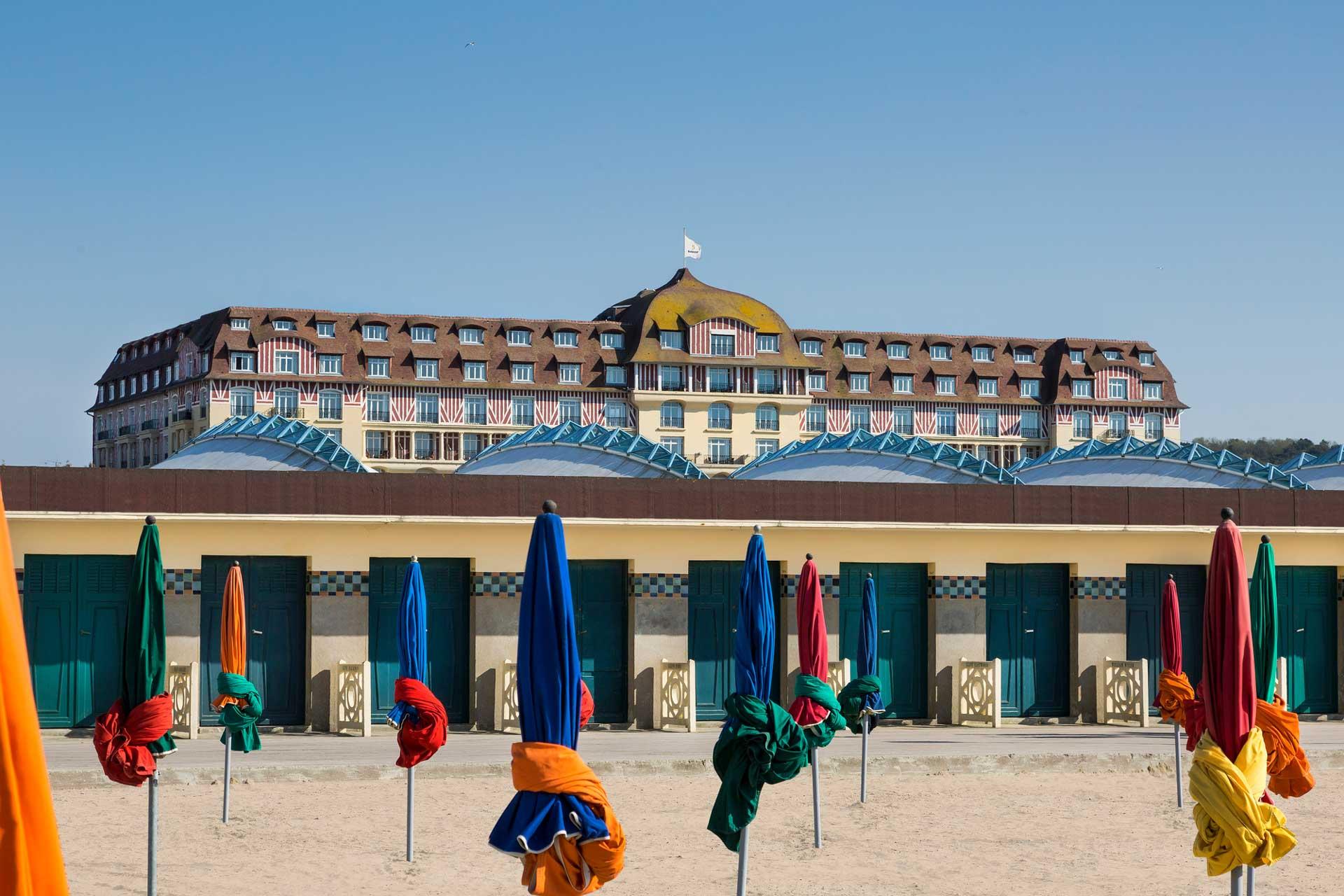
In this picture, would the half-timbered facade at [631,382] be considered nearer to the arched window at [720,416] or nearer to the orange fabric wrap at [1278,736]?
the arched window at [720,416]

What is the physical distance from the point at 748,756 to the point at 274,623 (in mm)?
12328

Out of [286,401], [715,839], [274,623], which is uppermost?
[286,401]

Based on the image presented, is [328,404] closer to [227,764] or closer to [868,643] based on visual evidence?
[868,643]

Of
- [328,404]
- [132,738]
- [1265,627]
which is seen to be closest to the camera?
[132,738]

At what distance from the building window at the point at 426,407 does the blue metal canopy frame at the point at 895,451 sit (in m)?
69.2

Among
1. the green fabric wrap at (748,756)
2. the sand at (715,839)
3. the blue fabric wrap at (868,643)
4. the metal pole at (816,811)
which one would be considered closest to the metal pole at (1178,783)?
the sand at (715,839)

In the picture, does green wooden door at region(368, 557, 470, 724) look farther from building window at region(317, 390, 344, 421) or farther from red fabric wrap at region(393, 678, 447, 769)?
building window at region(317, 390, 344, 421)

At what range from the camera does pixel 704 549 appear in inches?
836

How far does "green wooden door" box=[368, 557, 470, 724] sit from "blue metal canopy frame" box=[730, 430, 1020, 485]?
6.81 metres

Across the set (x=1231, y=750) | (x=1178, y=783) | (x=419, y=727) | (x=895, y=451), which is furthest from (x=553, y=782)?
(x=895, y=451)

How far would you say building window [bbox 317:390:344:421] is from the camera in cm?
9275

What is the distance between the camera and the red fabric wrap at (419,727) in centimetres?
1253

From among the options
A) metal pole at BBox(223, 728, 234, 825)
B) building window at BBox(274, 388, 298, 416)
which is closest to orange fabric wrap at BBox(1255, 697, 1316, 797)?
metal pole at BBox(223, 728, 234, 825)

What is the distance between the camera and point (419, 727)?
12.5 m
